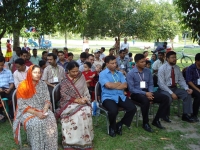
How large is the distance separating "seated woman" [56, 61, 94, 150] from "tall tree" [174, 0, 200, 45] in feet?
13.2

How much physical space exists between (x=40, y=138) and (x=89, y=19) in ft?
42.7

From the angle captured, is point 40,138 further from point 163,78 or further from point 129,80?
point 163,78

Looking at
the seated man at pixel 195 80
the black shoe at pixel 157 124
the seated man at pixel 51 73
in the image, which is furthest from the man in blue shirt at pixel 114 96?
the seated man at pixel 195 80

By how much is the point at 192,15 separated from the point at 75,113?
4.64 m

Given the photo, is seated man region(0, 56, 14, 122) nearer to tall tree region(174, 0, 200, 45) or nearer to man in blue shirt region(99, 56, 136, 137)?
man in blue shirt region(99, 56, 136, 137)

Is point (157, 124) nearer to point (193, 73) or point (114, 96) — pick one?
point (114, 96)

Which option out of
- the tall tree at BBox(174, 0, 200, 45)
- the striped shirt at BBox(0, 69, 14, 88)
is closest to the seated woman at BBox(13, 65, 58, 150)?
the striped shirt at BBox(0, 69, 14, 88)

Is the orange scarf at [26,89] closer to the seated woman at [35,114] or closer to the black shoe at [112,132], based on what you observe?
the seated woman at [35,114]

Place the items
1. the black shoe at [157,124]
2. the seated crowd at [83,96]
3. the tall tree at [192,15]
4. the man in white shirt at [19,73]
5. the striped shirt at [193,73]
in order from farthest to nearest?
the tall tree at [192,15] < the striped shirt at [193,73] < the man in white shirt at [19,73] < the black shoe at [157,124] < the seated crowd at [83,96]

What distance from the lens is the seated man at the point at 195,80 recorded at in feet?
19.1

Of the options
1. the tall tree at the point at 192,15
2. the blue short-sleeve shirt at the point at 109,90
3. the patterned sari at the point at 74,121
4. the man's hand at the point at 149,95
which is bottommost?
the patterned sari at the point at 74,121

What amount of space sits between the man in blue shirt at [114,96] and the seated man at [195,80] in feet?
5.71

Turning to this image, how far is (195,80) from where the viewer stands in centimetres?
597

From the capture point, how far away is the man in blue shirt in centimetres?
486
